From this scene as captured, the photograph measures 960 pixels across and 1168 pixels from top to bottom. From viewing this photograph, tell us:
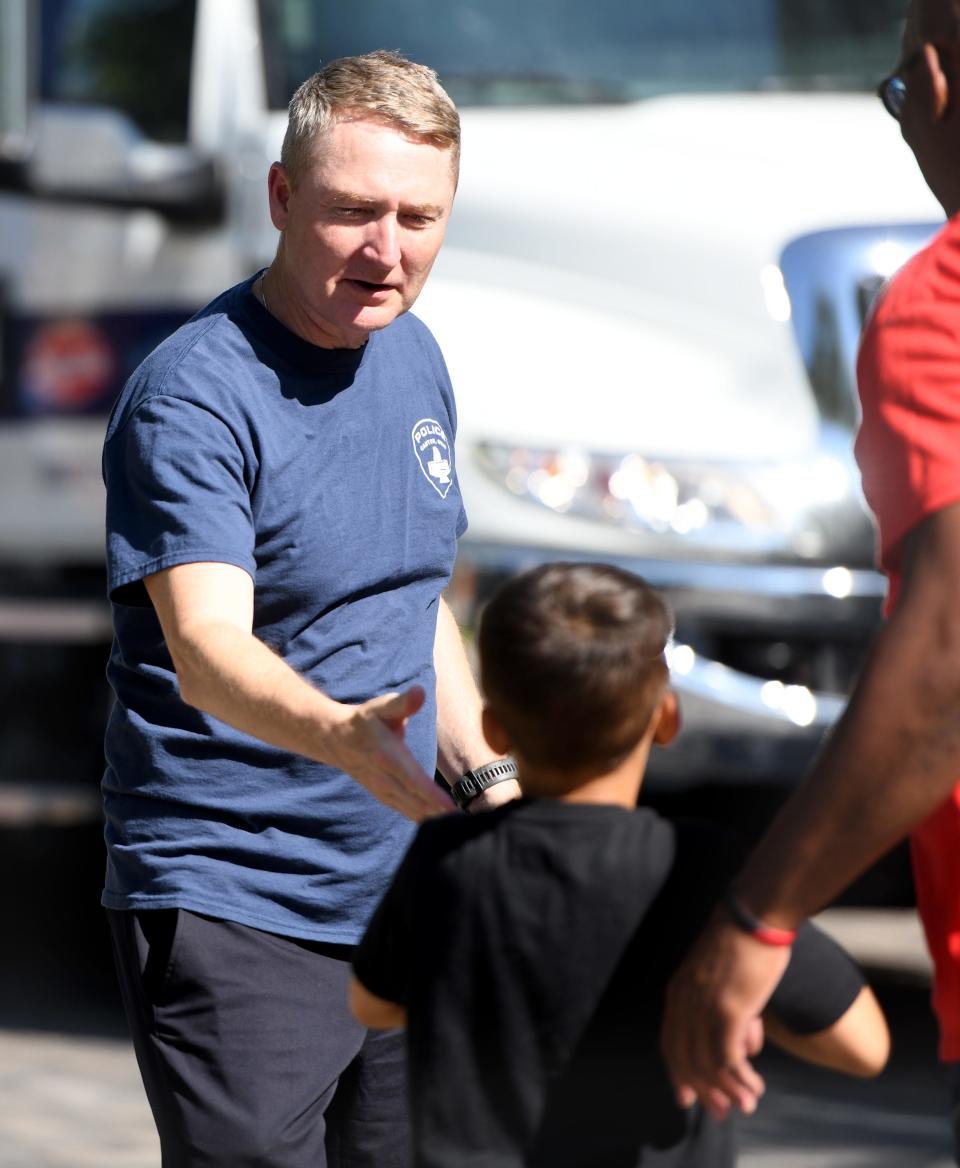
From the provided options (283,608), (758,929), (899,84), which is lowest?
(283,608)

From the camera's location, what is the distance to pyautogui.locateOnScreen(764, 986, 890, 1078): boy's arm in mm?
1952

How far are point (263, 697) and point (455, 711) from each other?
0.65 meters

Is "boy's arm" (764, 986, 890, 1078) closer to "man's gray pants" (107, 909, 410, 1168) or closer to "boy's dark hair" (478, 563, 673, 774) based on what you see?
"boy's dark hair" (478, 563, 673, 774)

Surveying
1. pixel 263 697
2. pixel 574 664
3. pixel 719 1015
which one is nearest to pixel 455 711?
pixel 263 697

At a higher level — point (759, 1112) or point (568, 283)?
point (568, 283)

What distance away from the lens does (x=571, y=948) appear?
1956 millimetres

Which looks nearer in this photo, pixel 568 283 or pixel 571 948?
pixel 571 948

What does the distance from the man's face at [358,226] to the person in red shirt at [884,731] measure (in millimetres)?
729

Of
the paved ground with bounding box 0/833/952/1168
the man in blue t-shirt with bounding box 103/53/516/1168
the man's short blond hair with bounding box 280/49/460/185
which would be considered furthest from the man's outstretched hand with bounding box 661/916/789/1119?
the paved ground with bounding box 0/833/952/1168

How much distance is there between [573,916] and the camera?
196 centimetres

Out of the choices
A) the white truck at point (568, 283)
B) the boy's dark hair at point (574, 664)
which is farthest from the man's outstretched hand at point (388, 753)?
the white truck at point (568, 283)

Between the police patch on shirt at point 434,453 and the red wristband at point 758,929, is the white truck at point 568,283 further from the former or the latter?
the red wristband at point 758,929

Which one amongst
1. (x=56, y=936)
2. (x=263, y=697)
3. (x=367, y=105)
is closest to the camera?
(x=263, y=697)

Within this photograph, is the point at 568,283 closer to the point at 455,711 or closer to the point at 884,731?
the point at 455,711
